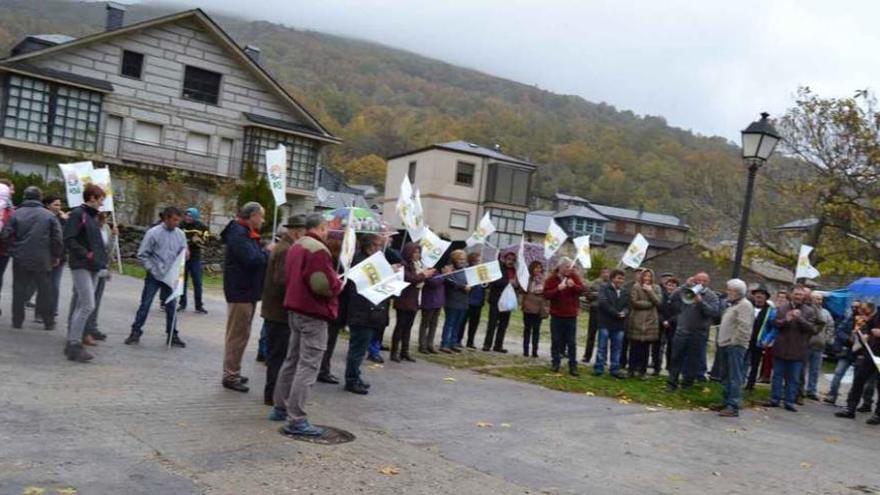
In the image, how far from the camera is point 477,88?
13338 cm

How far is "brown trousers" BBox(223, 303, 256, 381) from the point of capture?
7.95 metres

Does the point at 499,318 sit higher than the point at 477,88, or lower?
lower

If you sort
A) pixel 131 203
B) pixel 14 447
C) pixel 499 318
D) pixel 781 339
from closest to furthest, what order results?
pixel 14 447
pixel 781 339
pixel 499 318
pixel 131 203

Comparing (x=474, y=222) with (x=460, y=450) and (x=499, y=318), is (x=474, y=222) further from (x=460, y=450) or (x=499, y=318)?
(x=460, y=450)

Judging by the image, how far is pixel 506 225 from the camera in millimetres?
57531

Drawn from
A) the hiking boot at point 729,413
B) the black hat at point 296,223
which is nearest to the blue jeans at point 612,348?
the hiking boot at point 729,413

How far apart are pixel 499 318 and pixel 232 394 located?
7.46 metres

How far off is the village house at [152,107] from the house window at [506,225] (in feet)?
61.8

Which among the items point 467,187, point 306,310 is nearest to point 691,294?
point 306,310

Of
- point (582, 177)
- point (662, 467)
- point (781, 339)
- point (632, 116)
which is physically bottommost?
point (662, 467)

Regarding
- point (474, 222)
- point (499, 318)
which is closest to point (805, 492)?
point (499, 318)

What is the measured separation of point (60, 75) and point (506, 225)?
32.6 meters

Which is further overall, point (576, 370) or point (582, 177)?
point (582, 177)

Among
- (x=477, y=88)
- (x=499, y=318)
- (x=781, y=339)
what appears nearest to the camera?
(x=781, y=339)
